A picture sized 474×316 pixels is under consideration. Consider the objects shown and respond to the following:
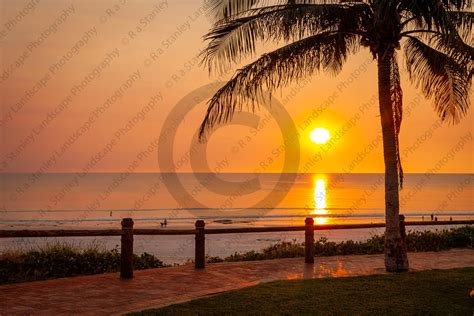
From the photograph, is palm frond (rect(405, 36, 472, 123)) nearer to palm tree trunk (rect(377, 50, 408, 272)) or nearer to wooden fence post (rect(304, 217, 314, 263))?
palm tree trunk (rect(377, 50, 408, 272))

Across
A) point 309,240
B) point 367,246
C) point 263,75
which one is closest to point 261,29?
point 263,75

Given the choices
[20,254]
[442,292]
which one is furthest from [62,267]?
[442,292]

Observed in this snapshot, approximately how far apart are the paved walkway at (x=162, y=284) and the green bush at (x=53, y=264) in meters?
1.33

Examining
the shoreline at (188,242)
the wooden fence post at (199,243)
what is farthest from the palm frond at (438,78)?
the shoreline at (188,242)

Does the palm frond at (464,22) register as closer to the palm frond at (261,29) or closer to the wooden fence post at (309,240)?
the palm frond at (261,29)

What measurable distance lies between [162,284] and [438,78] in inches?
364

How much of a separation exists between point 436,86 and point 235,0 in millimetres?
6477

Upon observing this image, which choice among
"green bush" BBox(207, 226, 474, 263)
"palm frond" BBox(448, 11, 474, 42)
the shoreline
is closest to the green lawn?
"green bush" BBox(207, 226, 474, 263)

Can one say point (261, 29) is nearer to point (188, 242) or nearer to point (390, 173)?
point (390, 173)

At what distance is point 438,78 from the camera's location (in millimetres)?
14500

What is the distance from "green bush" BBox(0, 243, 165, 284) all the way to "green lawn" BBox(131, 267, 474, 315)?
4882mm

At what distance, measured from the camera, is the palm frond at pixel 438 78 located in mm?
14047

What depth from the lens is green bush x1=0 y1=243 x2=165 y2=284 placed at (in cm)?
1245

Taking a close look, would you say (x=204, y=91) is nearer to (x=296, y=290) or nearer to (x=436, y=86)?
(x=296, y=290)
